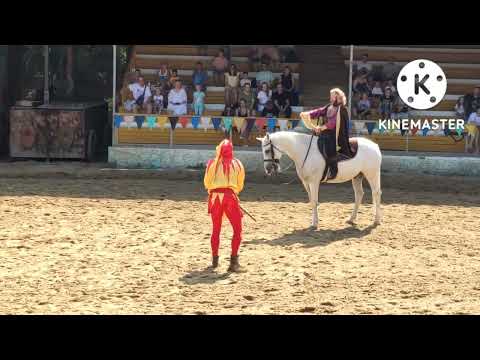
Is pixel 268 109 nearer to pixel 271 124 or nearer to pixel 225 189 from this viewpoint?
pixel 271 124

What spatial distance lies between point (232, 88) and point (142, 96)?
2132 millimetres

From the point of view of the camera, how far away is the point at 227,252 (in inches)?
494

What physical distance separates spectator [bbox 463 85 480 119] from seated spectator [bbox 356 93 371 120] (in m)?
2.27

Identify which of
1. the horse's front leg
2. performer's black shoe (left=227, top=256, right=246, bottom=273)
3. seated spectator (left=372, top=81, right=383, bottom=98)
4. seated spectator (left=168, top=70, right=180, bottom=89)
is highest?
seated spectator (left=168, top=70, right=180, bottom=89)

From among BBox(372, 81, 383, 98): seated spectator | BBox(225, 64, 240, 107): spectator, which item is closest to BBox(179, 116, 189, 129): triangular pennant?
BBox(225, 64, 240, 107): spectator

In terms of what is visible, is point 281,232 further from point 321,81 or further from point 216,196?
point 321,81

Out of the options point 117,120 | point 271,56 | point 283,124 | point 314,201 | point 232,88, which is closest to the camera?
point 314,201

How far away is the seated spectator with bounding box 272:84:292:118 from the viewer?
21.0m

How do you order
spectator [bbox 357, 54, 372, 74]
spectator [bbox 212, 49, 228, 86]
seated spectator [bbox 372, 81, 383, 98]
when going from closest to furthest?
seated spectator [bbox 372, 81, 383, 98] → spectator [bbox 357, 54, 372, 74] → spectator [bbox 212, 49, 228, 86]

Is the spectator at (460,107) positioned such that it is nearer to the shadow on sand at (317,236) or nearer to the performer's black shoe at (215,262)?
the shadow on sand at (317,236)

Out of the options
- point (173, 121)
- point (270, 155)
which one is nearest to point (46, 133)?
point (173, 121)

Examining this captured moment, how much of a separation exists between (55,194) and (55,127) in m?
4.27

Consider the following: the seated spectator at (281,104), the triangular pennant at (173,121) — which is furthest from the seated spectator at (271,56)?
the triangular pennant at (173,121)

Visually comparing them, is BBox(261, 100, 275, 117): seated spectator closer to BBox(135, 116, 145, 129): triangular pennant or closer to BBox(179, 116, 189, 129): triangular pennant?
BBox(179, 116, 189, 129): triangular pennant
